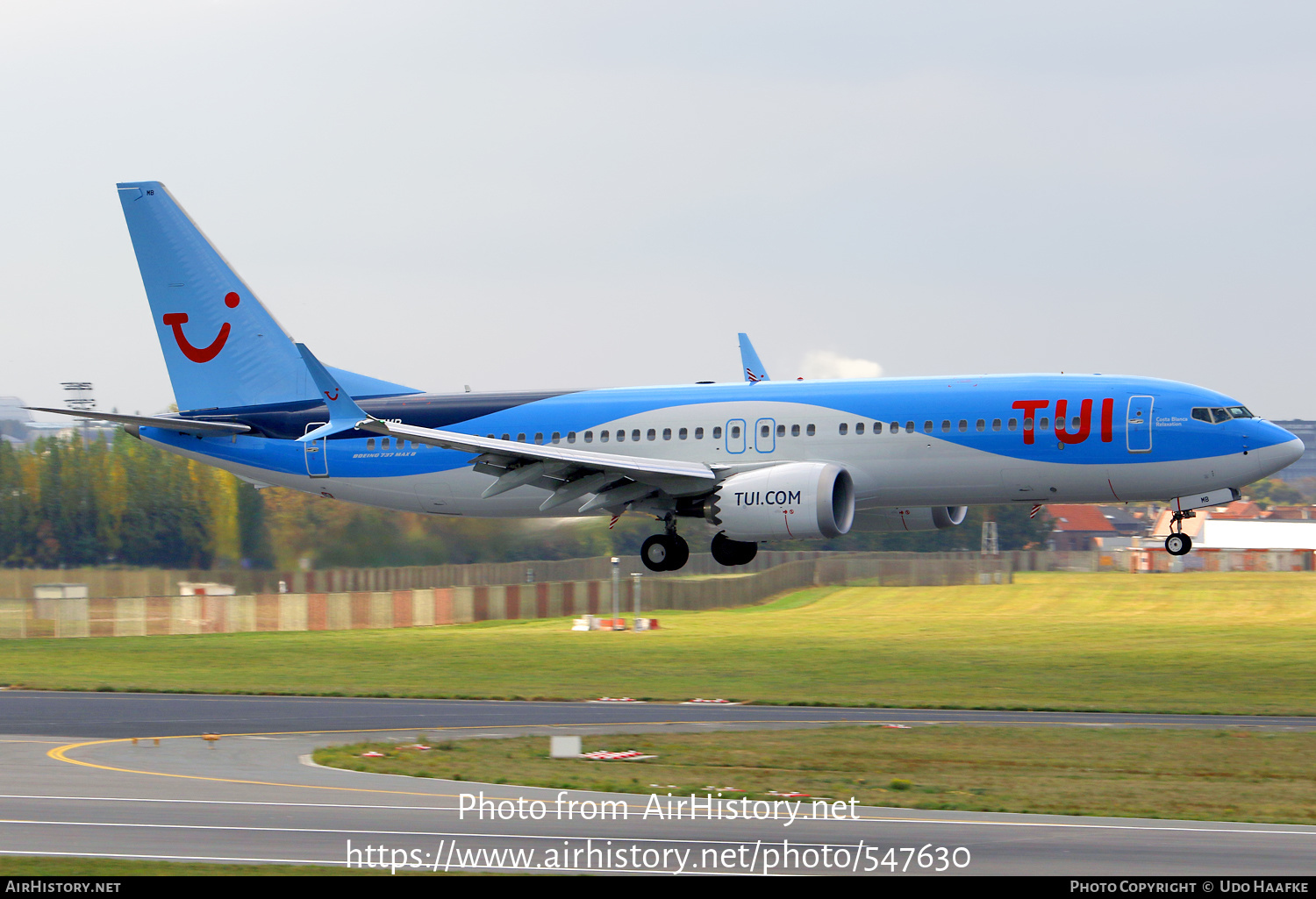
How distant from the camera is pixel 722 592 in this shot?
2827 inches

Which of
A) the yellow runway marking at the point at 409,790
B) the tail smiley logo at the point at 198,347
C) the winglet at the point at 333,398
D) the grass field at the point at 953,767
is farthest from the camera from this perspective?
the tail smiley logo at the point at 198,347

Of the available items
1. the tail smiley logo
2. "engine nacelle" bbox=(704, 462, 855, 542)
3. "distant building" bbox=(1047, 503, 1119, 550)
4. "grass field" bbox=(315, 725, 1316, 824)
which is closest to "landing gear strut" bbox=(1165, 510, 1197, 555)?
"engine nacelle" bbox=(704, 462, 855, 542)

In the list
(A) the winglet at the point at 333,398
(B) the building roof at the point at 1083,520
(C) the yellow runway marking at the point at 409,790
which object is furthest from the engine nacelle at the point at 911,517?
(B) the building roof at the point at 1083,520

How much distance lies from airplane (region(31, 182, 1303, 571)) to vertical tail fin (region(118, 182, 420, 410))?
0.17 feet

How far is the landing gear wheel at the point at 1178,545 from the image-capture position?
35594 mm

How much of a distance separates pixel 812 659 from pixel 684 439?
8852mm

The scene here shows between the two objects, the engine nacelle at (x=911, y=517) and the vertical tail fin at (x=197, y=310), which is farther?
the vertical tail fin at (x=197, y=310)

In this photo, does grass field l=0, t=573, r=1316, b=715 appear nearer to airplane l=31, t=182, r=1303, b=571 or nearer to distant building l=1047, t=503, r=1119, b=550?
airplane l=31, t=182, r=1303, b=571

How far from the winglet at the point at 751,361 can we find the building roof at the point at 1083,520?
134400 mm

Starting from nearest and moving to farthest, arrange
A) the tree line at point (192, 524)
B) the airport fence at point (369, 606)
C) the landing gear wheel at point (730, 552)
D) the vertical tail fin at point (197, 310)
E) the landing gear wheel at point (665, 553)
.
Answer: the landing gear wheel at point (665, 553), the landing gear wheel at point (730, 552), the vertical tail fin at point (197, 310), the tree line at point (192, 524), the airport fence at point (369, 606)

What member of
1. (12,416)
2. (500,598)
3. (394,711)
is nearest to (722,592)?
(500,598)

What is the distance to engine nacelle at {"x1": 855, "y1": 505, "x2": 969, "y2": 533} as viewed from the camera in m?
40.5

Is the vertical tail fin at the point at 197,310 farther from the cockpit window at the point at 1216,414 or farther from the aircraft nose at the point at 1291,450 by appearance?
the aircraft nose at the point at 1291,450
